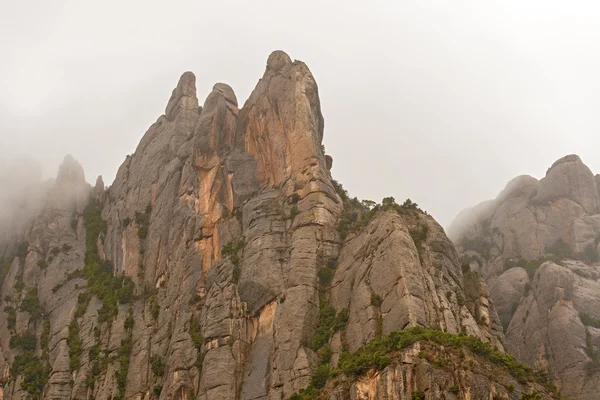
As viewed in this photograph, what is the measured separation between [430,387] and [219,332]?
29994 mm

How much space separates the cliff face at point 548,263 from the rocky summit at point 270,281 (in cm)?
29

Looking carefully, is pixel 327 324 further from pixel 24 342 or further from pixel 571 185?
pixel 571 185

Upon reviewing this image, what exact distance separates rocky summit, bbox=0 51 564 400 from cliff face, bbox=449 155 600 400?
0.29 m

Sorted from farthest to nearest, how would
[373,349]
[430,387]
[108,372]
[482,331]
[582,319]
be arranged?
1. [582,319]
2. [108,372]
3. [482,331]
4. [373,349]
5. [430,387]

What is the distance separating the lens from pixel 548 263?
134 meters

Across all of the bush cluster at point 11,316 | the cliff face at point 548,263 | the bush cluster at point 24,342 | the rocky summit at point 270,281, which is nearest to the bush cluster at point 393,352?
the rocky summit at point 270,281

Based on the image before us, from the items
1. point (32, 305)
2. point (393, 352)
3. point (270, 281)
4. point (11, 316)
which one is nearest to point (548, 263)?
point (270, 281)

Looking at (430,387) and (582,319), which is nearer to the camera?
(430,387)

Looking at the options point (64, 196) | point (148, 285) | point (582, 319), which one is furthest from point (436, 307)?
point (64, 196)

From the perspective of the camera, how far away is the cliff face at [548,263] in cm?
12106

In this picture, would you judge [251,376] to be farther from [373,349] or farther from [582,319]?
[582,319]

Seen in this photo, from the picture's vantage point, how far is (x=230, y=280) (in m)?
110

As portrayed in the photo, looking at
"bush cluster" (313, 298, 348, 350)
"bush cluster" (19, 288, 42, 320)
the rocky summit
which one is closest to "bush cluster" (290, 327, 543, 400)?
the rocky summit

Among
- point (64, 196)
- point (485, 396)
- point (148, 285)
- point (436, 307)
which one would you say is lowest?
point (485, 396)
